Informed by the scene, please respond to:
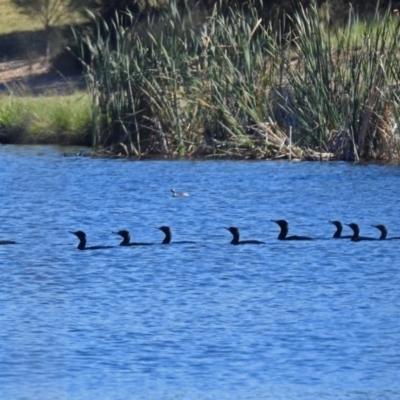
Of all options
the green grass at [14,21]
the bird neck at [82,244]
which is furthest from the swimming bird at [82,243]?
the green grass at [14,21]

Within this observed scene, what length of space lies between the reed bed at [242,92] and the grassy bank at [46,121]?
2.72m

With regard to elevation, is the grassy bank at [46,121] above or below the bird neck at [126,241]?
below

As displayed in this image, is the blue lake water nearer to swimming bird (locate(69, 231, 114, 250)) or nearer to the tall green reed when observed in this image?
swimming bird (locate(69, 231, 114, 250))

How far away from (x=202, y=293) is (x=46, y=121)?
1569cm

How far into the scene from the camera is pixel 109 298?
39.0 feet

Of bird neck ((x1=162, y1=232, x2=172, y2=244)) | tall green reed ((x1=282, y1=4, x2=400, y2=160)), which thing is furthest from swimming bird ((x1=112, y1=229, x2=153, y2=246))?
tall green reed ((x1=282, y1=4, x2=400, y2=160))

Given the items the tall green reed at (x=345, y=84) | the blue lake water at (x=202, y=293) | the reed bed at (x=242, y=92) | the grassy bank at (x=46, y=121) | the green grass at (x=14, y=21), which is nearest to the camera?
the blue lake water at (x=202, y=293)

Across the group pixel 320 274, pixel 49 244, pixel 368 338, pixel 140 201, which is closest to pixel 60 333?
pixel 368 338

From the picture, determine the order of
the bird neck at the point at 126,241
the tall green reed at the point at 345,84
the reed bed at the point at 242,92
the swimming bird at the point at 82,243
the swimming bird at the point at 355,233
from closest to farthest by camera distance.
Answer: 1. the swimming bird at the point at 82,243
2. the bird neck at the point at 126,241
3. the swimming bird at the point at 355,233
4. the tall green reed at the point at 345,84
5. the reed bed at the point at 242,92

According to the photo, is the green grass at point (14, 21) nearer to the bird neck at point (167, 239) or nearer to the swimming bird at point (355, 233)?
the bird neck at point (167, 239)

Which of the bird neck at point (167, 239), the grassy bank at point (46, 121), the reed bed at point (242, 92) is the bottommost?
the grassy bank at point (46, 121)

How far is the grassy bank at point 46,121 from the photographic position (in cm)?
2672

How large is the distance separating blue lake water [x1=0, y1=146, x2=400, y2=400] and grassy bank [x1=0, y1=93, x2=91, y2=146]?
19.0 feet

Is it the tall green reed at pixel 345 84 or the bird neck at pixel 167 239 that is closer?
the bird neck at pixel 167 239
